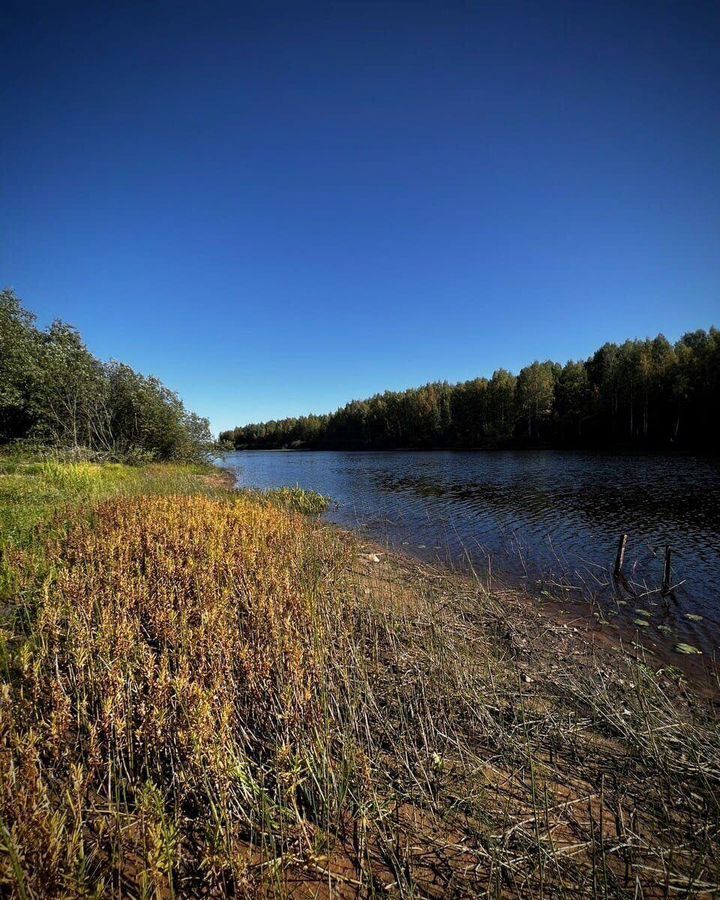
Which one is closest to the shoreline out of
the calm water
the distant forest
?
the calm water

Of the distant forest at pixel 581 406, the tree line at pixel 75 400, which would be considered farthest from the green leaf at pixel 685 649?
the distant forest at pixel 581 406

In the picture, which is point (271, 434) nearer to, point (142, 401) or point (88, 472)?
point (142, 401)

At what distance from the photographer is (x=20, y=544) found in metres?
6.81

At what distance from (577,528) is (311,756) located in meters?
15.5

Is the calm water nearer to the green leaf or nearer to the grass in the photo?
the green leaf

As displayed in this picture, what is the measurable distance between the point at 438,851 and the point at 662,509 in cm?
2090

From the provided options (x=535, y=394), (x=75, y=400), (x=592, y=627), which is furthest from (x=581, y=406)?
(x=75, y=400)

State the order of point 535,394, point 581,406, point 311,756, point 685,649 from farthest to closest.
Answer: point 535,394 → point 581,406 → point 685,649 → point 311,756

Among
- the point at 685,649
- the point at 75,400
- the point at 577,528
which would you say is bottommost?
the point at 685,649

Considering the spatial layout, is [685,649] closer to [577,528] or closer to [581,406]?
[577,528]

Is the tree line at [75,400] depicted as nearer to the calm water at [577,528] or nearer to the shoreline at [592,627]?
the calm water at [577,528]

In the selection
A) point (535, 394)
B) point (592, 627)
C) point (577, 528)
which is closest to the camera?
point (592, 627)

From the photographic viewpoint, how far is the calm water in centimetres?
905

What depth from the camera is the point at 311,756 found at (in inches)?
117
